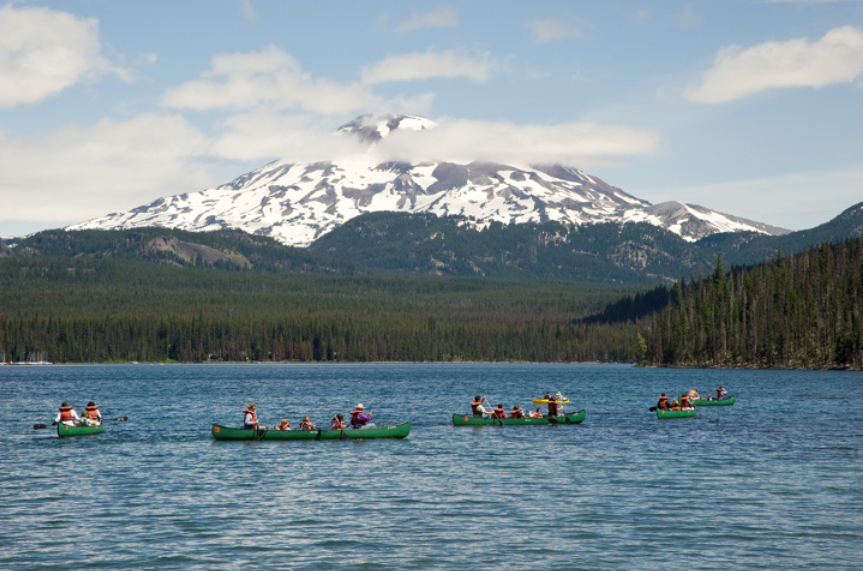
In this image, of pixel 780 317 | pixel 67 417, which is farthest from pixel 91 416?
pixel 780 317

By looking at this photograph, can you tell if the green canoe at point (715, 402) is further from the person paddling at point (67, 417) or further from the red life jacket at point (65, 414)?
the red life jacket at point (65, 414)

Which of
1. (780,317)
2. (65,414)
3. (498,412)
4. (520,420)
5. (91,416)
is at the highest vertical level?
(780,317)

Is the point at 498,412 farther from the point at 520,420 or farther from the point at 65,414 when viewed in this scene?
the point at 65,414

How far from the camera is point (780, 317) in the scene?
164375 millimetres

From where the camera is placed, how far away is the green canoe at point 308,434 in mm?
63781

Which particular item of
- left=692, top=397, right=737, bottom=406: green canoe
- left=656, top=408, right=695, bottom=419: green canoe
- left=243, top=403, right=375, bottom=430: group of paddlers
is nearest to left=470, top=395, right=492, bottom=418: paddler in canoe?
left=243, top=403, right=375, bottom=430: group of paddlers

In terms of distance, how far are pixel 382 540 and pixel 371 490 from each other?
413 inches

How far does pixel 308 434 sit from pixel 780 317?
12032cm

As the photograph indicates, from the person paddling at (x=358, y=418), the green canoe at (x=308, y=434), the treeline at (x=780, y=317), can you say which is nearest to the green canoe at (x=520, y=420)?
the green canoe at (x=308, y=434)

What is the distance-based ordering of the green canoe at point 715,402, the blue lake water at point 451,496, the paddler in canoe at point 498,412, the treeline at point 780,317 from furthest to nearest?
the treeline at point 780,317, the green canoe at point 715,402, the paddler in canoe at point 498,412, the blue lake water at point 451,496

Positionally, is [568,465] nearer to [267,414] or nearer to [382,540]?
[382,540]

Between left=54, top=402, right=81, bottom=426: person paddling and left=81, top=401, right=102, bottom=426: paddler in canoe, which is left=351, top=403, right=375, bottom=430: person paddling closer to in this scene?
left=81, top=401, right=102, bottom=426: paddler in canoe

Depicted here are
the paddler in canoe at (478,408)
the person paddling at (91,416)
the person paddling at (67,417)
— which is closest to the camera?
the person paddling at (67,417)

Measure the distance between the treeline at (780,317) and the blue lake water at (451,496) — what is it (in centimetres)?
7863
